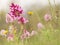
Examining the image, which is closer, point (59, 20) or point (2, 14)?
point (59, 20)

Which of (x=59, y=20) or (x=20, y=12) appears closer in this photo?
(x=20, y=12)

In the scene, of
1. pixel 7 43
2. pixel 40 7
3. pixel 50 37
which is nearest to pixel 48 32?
pixel 50 37

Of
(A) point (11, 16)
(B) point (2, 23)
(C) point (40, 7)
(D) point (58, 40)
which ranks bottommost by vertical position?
(D) point (58, 40)

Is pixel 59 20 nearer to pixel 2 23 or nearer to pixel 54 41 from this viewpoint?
pixel 54 41

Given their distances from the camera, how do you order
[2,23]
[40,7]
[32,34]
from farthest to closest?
[40,7] → [2,23] → [32,34]

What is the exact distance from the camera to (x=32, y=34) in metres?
3.25

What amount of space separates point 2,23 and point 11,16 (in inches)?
76.4

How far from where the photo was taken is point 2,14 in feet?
15.8

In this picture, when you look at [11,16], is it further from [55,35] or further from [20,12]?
[55,35]

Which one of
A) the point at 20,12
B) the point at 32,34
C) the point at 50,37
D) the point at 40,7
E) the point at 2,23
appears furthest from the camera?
the point at 40,7

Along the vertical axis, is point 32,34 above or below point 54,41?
above

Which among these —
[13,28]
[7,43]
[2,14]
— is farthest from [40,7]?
[13,28]

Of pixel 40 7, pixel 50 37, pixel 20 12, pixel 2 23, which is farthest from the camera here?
pixel 40 7

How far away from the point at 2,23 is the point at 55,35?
1862 mm
